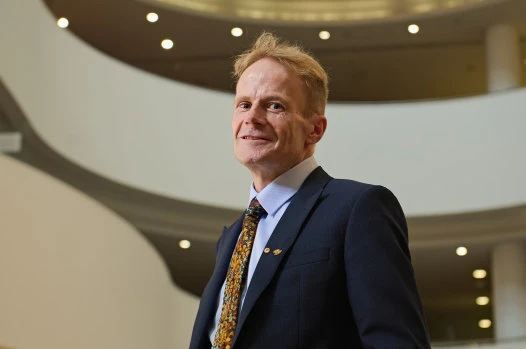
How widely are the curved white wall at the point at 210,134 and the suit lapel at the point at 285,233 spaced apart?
384 inches

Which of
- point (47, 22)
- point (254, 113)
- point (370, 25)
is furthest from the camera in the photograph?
point (370, 25)

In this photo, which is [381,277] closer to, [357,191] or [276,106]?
[357,191]

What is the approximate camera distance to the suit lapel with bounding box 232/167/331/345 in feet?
9.86

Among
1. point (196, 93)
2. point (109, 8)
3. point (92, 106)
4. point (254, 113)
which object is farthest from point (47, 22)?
point (254, 113)

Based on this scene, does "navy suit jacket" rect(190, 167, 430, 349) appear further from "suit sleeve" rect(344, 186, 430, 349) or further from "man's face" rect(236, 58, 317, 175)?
"man's face" rect(236, 58, 317, 175)

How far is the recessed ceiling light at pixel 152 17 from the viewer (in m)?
17.6

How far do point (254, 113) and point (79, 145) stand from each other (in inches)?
414

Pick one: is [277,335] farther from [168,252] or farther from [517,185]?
[168,252]

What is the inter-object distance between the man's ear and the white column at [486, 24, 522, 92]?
14303 millimetres

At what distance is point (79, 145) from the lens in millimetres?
13531

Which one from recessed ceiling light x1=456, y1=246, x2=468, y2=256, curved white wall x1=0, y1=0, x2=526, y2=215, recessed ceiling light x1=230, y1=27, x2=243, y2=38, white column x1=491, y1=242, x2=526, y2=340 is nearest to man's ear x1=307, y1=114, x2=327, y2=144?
curved white wall x1=0, y1=0, x2=526, y2=215

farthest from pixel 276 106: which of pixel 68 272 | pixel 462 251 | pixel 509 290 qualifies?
pixel 462 251

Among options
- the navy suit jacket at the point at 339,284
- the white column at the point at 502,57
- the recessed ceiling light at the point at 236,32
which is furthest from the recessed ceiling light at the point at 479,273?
the navy suit jacket at the point at 339,284

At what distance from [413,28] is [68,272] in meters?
9.57
